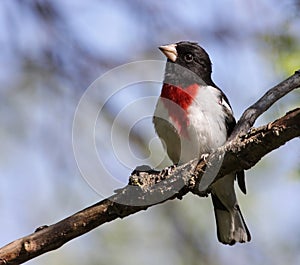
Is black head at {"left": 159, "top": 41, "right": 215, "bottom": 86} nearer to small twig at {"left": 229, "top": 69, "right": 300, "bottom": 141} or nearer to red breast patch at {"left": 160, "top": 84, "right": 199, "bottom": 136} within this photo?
red breast patch at {"left": 160, "top": 84, "right": 199, "bottom": 136}

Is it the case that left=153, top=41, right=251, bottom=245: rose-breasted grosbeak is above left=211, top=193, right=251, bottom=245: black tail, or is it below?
above

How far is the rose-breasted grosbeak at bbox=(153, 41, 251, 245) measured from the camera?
477 centimetres

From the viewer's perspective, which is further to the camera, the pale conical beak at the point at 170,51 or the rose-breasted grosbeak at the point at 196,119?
the pale conical beak at the point at 170,51

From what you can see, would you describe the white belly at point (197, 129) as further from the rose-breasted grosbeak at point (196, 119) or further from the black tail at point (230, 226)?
the black tail at point (230, 226)

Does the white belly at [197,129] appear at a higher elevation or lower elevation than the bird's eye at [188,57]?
lower

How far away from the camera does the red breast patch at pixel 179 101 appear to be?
15.7ft

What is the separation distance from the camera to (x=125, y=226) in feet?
24.9

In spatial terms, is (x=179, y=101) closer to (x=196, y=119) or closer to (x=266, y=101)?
(x=196, y=119)

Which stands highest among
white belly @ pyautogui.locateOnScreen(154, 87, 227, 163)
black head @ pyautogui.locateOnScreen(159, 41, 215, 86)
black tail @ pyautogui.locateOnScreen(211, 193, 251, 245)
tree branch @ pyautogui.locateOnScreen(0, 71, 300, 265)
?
black head @ pyautogui.locateOnScreen(159, 41, 215, 86)

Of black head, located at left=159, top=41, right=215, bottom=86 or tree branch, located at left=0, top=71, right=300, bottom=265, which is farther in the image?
black head, located at left=159, top=41, right=215, bottom=86

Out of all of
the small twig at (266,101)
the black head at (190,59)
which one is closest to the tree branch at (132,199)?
the small twig at (266,101)

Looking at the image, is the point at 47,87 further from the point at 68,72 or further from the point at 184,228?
the point at 184,228

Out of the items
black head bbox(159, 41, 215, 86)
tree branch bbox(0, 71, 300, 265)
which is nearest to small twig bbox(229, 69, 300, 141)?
tree branch bbox(0, 71, 300, 265)

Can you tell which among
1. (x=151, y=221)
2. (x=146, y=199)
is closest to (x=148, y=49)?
(x=151, y=221)
